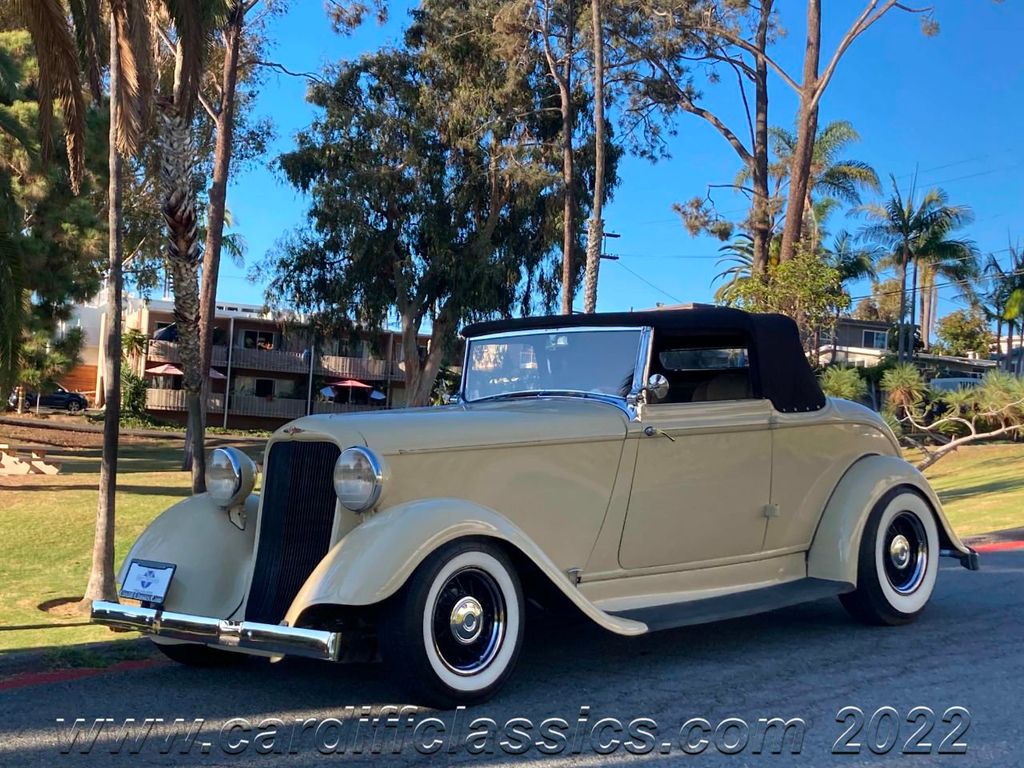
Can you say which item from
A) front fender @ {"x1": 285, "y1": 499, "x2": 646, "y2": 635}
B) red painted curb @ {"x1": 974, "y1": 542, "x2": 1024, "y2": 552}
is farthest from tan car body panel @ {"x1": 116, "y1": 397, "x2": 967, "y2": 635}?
red painted curb @ {"x1": 974, "y1": 542, "x2": 1024, "y2": 552}

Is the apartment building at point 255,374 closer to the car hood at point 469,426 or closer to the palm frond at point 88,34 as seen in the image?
the palm frond at point 88,34

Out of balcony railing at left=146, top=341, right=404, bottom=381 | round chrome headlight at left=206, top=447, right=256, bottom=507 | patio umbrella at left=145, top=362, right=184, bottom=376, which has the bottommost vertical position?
round chrome headlight at left=206, top=447, right=256, bottom=507

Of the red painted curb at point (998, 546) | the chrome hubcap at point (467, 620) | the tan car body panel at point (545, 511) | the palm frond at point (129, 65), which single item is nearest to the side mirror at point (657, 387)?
the tan car body panel at point (545, 511)

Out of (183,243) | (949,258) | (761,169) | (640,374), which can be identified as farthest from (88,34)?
(949,258)

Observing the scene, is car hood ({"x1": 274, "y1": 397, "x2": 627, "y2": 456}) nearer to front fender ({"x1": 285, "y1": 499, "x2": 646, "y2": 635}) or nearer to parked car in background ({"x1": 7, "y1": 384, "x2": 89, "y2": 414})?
front fender ({"x1": 285, "y1": 499, "x2": 646, "y2": 635})

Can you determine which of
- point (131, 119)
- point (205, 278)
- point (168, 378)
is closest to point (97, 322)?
point (168, 378)

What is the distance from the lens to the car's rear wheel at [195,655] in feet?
17.5

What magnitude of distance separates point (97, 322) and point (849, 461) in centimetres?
6845

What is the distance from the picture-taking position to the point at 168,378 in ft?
172

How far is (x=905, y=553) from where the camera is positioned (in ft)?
21.5

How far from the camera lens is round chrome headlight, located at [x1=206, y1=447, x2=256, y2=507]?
18.2 ft

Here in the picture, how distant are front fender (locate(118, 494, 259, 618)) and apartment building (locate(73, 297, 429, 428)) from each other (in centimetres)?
4346

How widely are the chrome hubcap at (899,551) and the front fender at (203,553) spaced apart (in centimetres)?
385

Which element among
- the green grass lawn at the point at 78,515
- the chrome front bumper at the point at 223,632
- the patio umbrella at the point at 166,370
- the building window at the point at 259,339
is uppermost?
the building window at the point at 259,339
